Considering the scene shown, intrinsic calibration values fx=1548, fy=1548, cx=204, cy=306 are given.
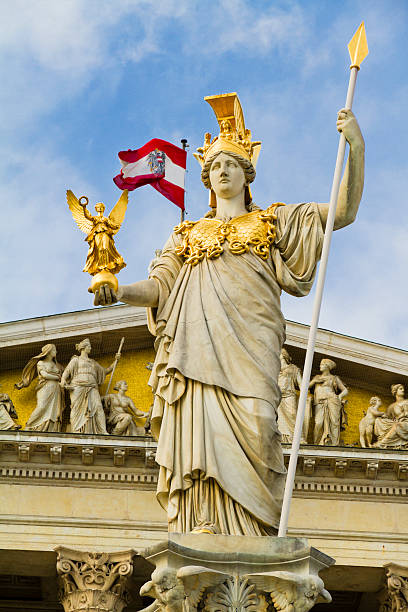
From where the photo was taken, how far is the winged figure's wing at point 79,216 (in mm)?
7328

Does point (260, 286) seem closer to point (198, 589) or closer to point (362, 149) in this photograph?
point (362, 149)

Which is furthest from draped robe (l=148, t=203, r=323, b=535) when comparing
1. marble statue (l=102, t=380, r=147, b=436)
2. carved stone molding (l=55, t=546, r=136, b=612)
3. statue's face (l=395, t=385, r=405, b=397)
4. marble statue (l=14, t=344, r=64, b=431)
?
statue's face (l=395, t=385, r=405, b=397)

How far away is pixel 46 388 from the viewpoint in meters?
28.3

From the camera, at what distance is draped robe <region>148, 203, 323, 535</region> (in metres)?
6.70

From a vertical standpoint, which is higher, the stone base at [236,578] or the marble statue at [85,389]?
the marble statue at [85,389]

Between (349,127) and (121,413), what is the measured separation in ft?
69.3

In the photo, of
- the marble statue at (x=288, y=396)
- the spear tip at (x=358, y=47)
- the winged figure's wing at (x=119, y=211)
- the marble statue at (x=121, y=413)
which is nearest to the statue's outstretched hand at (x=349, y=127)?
the spear tip at (x=358, y=47)

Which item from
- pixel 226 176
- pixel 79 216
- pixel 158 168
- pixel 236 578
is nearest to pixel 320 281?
pixel 226 176

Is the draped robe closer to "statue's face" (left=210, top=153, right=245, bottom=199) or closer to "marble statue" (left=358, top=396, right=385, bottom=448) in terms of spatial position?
"statue's face" (left=210, top=153, right=245, bottom=199)

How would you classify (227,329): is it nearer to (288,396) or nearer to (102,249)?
(102,249)

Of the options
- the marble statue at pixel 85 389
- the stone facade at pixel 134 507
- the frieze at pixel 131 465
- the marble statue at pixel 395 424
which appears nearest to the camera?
the stone facade at pixel 134 507

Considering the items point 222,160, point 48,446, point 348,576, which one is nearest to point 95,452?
point 48,446

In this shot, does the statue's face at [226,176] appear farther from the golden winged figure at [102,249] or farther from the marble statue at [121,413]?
the marble statue at [121,413]

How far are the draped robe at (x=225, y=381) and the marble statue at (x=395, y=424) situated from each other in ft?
68.5
